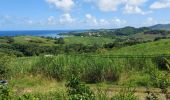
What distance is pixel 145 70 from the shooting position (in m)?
16.5

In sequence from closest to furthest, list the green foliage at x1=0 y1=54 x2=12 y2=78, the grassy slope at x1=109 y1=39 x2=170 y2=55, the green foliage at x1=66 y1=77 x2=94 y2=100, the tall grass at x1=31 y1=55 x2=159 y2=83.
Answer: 1. the green foliage at x1=66 y1=77 x2=94 y2=100
2. the green foliage at x1=0 y1=54 x2=12 y2=78
3. the tall grass at x1=31 y1=55 x2=159 y2=83
4. the grassy slope at x1=109 y1=39 x2=170 y2=55

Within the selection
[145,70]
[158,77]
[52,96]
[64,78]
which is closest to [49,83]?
[64,78]

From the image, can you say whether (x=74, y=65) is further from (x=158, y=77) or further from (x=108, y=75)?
(x=158, y=77)

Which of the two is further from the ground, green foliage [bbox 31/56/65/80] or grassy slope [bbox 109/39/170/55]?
green foliage [bbox 31/56/65/80]

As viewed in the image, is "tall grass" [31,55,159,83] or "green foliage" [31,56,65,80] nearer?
"tall grass" [31,55,159,83]

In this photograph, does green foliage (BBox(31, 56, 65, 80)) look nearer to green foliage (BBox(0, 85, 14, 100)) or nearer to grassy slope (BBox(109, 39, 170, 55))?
grassy slope (BBox(109, 39, 170, 55))

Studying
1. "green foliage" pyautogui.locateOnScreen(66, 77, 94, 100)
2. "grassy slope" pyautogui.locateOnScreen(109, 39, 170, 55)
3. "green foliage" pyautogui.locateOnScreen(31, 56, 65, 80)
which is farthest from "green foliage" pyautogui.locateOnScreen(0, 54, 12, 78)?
"green foliage" pyautogui.locateOnScreen(66, 77, 94, 100)

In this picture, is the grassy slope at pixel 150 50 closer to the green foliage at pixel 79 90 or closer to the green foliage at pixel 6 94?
the green foliage at pixel 79 90

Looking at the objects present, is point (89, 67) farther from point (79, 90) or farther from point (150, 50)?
point (150, 50)

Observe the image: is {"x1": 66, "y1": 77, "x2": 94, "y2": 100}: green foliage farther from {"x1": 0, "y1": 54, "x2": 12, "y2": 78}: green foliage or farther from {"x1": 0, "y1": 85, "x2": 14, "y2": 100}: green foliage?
{"x1": 0, "y1": 54, "x2": 12, "y2": 78}: green foliage

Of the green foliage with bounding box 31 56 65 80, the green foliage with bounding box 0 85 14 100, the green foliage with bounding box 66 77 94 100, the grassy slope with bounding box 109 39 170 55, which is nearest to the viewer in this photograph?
the green foliage with bounding box 0 85 14 100


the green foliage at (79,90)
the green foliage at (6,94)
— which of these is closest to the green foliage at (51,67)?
the green foliage at (79,90)

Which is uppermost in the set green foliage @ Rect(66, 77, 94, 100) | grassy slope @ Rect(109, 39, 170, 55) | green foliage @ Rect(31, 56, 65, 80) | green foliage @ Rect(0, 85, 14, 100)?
green foliage @ Rect(0, 85, 14, 100)

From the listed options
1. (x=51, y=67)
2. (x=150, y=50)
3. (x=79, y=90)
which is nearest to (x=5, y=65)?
(x=51, y=67)
